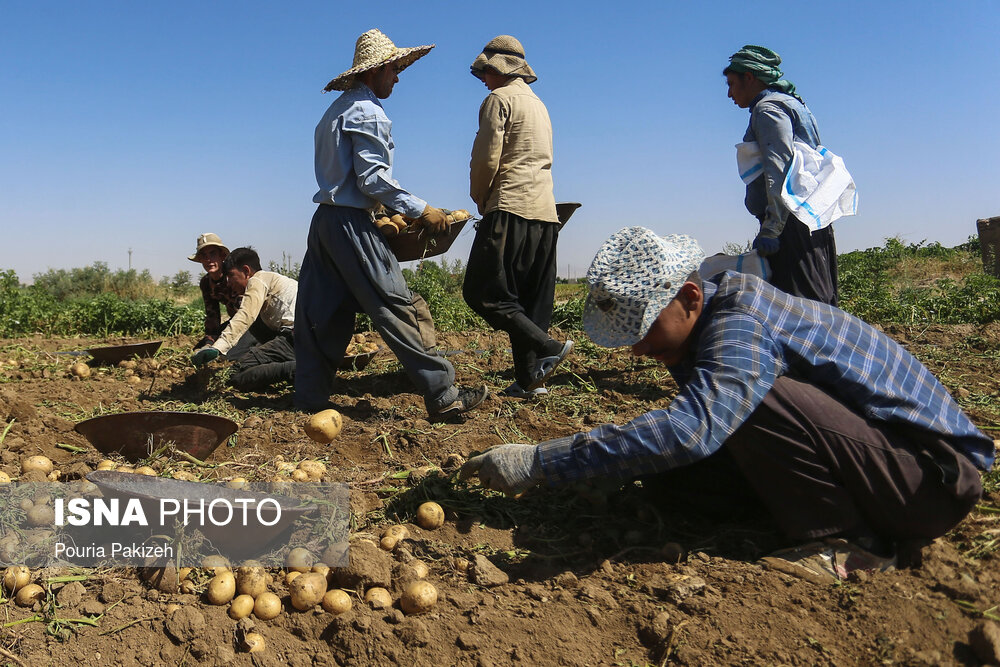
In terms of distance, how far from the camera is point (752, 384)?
2.14 metres

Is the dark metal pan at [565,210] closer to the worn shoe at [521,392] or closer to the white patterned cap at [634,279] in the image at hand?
the worn shoe at [521,392]

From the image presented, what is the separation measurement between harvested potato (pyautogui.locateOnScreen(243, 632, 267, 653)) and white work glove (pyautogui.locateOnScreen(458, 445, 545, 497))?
0.79 meters

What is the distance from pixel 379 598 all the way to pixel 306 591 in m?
0.21

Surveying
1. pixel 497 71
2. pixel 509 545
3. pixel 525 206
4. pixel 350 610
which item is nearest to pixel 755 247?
pixel 525 206

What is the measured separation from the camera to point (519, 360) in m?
4.59

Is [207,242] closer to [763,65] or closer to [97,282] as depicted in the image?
[763,65]

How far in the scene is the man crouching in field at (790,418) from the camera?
2.16 metres

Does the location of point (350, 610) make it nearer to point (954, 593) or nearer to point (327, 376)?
point (954, 593)

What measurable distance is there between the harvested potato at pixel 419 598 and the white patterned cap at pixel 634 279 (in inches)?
34.3

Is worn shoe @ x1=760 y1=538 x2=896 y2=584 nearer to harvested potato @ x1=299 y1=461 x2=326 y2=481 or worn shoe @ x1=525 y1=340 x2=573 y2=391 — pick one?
harvested potato @ x1=299 y1=461 x2=326 y2=481

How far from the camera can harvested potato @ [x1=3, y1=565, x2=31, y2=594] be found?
7.63 feet

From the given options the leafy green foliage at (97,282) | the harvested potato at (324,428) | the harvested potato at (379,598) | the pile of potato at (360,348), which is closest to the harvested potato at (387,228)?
the harvested potato at (324,428)

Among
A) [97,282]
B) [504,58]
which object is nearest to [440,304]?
[504,58]

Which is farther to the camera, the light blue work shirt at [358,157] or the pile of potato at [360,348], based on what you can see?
the pile of potato at [360,348]
